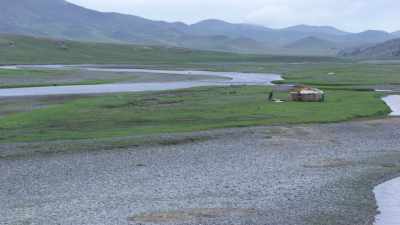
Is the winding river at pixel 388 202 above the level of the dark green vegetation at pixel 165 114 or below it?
above

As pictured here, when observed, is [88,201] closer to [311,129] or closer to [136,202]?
[136,202]

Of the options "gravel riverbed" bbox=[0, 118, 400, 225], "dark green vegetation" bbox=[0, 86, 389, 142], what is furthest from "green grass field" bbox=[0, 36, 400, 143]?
"gravel riverbed" bbox=[0, 118, 400, 225]

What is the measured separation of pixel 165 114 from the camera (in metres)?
52.9

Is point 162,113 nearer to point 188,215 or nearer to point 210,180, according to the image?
point 210,180

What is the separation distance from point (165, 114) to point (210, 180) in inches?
933

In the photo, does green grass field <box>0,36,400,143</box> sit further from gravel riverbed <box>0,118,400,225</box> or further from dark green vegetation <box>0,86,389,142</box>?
gravel riverbed <box>0,118,400,225</box>

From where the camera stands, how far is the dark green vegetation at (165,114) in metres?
43.8

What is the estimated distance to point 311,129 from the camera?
45625mm

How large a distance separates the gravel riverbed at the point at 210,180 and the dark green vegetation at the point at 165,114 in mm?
4127

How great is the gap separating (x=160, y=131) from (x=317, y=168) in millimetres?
13599

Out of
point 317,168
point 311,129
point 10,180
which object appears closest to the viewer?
point 10,180

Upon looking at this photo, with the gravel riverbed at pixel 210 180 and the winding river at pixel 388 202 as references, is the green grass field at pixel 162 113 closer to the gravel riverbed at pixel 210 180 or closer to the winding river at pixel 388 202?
the gravel riverbed at pixel 210 180

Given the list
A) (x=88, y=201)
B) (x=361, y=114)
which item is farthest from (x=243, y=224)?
(x=361, y=114)

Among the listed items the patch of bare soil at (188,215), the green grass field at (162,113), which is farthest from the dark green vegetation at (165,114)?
the patch of bare soil at (188,215)
